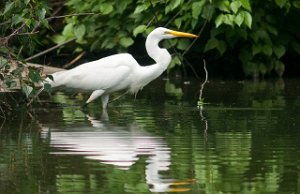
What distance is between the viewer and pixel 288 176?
809 centimetres

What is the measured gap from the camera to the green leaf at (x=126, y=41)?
1892 cm

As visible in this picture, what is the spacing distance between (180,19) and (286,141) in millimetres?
7724

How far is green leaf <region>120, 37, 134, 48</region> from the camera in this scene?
62.1ft

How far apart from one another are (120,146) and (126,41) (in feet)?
30.4

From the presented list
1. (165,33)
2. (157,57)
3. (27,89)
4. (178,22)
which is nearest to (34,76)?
(27,89)

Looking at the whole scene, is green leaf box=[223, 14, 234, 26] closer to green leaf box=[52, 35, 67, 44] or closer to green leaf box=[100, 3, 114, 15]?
green leaf box=[100, 3, 114, 15]

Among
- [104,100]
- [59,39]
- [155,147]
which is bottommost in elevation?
[155,147]

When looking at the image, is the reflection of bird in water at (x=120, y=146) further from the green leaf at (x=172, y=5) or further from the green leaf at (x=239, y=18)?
the green leaf at (x=172, y=5)

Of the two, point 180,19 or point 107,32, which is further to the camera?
point 107,32

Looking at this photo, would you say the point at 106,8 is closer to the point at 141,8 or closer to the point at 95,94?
the point at 141,8

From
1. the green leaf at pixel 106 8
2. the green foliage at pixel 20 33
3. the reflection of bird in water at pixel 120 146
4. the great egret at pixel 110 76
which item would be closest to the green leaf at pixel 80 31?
the green leaf at pixel 106 8

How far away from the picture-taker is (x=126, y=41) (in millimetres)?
19000

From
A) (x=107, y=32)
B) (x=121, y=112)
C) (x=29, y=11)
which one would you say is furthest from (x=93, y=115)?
(x=107, y=32)

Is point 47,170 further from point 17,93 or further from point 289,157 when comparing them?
point 17,93
